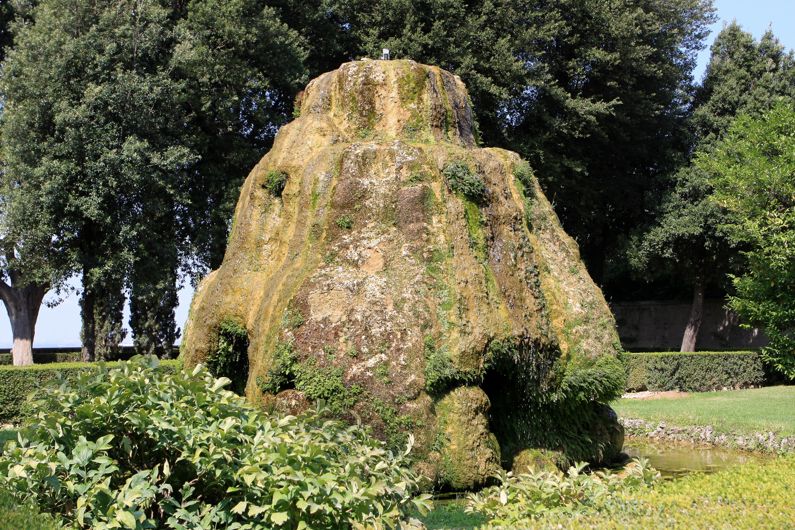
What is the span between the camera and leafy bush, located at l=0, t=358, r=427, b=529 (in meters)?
5.49

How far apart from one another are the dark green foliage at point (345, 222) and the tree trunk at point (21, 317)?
22182 mm

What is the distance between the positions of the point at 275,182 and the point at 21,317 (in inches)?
847

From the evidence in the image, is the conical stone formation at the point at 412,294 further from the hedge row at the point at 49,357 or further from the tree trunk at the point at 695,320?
the tree trunk at the point at 695,320

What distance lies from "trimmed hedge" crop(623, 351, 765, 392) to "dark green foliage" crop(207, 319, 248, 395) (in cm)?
1732

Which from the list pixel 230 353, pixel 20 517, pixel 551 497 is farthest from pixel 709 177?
pixel 20 517

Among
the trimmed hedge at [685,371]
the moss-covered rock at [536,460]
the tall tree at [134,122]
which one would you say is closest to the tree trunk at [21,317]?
the tall tree at [134,122]

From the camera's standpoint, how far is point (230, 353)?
458 inches

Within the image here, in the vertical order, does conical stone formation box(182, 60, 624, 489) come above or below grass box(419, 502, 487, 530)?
above

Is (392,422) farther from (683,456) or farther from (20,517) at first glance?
A: (683,456)

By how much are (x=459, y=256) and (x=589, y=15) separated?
2257cm

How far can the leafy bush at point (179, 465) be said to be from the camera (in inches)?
216

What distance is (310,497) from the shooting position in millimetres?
5562

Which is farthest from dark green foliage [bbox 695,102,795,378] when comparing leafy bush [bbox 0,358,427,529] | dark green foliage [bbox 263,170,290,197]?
leafy bush [bbox 0,358,427,529]

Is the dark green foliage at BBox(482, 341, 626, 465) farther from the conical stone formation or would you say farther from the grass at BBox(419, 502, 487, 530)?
the grass at BBox(419, 502, 487, 530)
